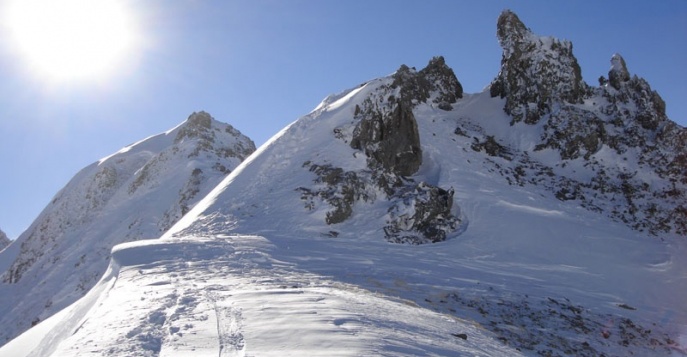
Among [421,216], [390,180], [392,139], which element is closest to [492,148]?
[392,139]

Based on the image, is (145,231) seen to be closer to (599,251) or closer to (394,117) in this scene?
(394,117)

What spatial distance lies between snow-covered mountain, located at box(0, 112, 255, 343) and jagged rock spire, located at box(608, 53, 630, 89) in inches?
1439

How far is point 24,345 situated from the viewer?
31.7 ft

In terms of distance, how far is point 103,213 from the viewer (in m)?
49.5

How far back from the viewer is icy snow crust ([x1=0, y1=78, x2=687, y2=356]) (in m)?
8.37

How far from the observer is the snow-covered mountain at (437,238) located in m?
9.16

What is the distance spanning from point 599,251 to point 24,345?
2444 centimetres

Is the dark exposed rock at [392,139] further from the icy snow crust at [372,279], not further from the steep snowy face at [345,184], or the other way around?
the icy snow crust at [372,279]

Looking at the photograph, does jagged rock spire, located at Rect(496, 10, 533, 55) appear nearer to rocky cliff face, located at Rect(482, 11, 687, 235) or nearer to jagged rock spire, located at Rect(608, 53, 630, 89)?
rocky cliff face, located at Rect(482, 11, 687, 235)

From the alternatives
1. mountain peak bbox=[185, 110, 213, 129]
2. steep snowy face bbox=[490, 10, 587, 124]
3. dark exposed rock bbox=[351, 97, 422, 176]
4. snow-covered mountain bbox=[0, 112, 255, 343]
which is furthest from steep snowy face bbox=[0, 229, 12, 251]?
steep snowy face bbox=[490, 10, 587, 124]

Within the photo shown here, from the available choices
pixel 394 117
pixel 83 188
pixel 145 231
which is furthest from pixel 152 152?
pixel 394 117

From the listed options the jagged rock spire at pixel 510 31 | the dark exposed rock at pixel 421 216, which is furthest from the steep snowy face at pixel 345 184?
the jagged rock spire at pixel 510 31

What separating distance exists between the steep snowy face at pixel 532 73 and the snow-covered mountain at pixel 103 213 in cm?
2824

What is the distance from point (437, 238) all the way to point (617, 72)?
2820cm
